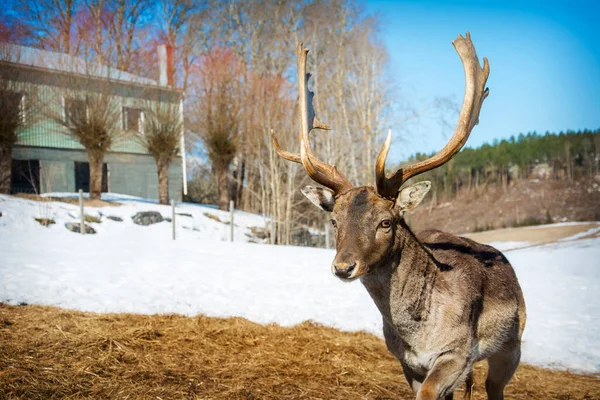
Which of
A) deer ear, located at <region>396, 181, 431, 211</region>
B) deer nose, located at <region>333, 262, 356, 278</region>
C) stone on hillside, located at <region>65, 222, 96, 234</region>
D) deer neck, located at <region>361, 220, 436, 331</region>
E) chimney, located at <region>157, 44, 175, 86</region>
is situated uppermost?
chimney, located at <region>157, 44, 175, 86</region>

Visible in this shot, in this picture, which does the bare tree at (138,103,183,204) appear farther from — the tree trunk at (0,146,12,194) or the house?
the tree trunk at (0,146,12,194)

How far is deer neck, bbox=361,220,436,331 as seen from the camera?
153 inches

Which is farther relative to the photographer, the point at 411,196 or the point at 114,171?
the point at 114,171

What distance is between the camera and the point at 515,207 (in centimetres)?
2775

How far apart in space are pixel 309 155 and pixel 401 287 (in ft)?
4.34

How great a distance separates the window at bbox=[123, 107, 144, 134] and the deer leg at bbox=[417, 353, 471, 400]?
22.6 m

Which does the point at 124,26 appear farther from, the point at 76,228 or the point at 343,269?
the point at 343,269

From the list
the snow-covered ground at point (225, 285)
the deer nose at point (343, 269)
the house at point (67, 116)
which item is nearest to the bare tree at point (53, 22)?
the house at point (67, 116)

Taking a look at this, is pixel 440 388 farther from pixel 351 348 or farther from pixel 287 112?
pixel 287 112

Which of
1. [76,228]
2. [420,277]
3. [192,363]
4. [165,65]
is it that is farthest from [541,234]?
[165,65]

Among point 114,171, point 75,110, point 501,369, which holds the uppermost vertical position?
point 75,110

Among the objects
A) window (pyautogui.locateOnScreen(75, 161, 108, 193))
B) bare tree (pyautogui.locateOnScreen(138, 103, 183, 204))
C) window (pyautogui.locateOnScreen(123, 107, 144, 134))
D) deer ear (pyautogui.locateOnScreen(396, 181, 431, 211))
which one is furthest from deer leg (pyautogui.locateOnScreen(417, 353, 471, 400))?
window (pyautogui.locateOnScreen(75, 161, 108, 193))

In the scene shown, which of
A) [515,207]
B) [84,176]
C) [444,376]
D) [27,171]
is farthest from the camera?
[515,207]

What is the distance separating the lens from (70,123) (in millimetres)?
21891
